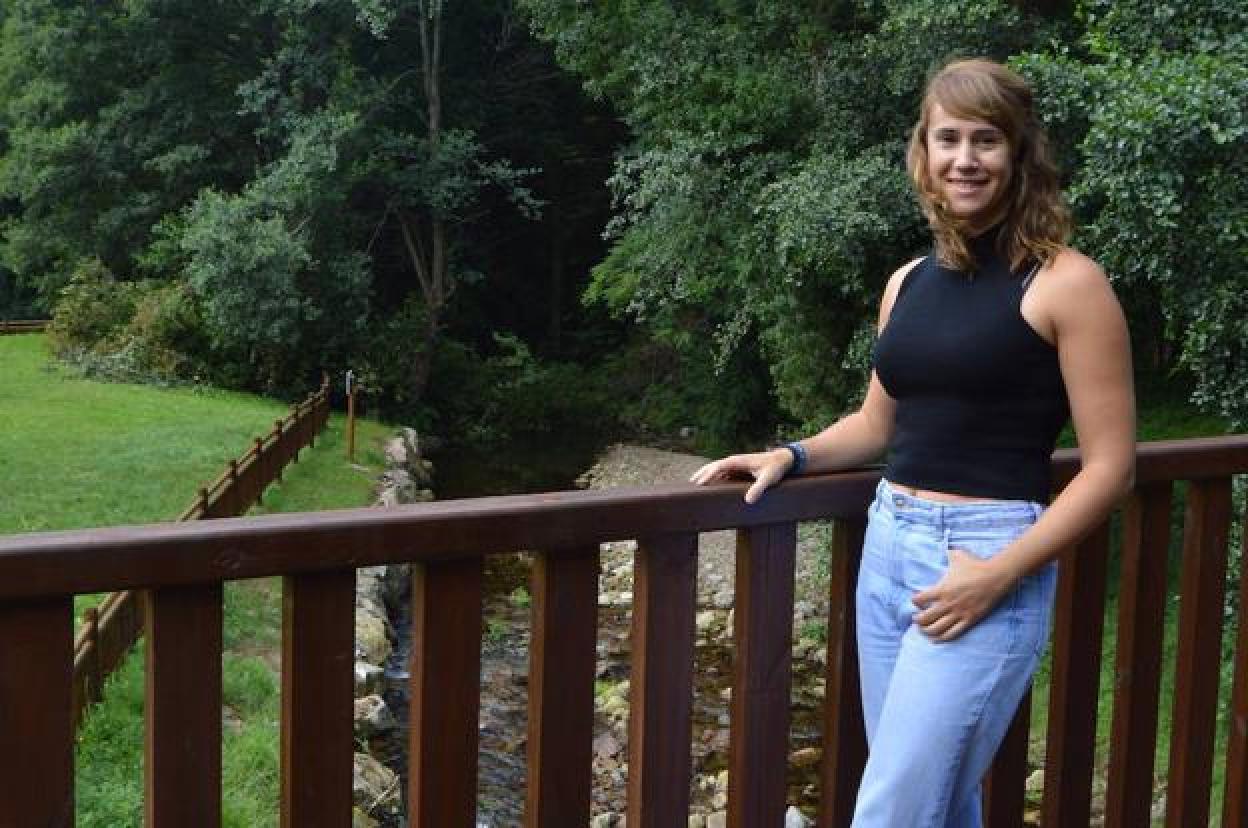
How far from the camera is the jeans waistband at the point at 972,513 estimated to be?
79.7 inches

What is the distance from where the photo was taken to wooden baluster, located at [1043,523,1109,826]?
2.48 m

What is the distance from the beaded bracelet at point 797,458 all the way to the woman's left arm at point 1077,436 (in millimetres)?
299

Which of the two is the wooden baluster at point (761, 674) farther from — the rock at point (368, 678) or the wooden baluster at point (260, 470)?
the wooden baluster at point (260, 470)

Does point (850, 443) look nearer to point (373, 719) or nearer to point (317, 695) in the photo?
point (317, 695)

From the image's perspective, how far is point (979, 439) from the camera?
6.66ft

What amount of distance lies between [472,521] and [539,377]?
85.2ft

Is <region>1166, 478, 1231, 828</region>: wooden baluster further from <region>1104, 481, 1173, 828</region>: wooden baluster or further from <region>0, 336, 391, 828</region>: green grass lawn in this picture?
<region>0, 336, 391, 828</region>: green grass lawn

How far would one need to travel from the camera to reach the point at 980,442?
203 cm

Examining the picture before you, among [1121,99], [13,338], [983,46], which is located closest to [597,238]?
[13,338]

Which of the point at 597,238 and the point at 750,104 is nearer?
the point at 750,104

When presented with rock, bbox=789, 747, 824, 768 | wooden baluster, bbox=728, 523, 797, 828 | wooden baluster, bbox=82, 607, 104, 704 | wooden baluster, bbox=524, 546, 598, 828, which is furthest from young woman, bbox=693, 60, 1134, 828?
rock, bbox=789, 747, 824, 768

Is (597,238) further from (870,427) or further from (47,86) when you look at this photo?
(870,427)

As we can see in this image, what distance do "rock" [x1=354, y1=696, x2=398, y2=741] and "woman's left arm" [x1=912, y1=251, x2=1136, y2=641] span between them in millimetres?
7948

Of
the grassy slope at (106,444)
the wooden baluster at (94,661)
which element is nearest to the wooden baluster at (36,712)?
the wooden baluster at (94,661)
